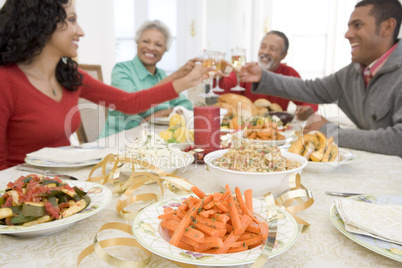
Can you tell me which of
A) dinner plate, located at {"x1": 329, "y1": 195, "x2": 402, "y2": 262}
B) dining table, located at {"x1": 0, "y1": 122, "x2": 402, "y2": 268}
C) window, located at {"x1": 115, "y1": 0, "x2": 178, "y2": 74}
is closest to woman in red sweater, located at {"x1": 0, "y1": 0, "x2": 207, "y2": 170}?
dining table, located at {"x1": 0, "y1": 122, "x2": 402, "y2": 268}

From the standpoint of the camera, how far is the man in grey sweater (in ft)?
5.47

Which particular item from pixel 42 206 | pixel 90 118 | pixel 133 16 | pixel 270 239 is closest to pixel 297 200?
pixel 270 239

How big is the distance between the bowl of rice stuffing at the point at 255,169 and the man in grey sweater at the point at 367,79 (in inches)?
27.7

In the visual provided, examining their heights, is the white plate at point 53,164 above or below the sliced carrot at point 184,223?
below

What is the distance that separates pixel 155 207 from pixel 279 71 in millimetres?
3125

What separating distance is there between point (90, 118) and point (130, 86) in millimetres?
464

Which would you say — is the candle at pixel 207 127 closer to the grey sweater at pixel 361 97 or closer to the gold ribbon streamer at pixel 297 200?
the gold ribbon streamer at pixel 297 200

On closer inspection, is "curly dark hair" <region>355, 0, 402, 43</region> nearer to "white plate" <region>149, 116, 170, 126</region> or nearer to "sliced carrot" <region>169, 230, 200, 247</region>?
"white plate" <region>149, 116, 170, 126</region>

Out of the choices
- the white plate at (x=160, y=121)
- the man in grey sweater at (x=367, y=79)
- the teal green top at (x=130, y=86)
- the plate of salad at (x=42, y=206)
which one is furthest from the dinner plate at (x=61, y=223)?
the teal green top at (x=130, y=86)

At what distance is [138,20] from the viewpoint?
17.5ft

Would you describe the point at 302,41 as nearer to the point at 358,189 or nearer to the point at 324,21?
the point at 324,21

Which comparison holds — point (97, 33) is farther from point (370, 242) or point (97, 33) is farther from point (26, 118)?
point (370, 242)

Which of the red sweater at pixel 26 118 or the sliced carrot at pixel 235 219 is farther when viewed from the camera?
the red sweater at pixel 26 118

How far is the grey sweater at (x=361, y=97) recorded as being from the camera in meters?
1.48
